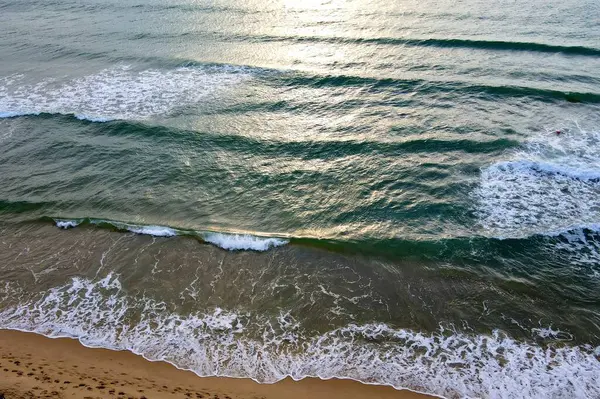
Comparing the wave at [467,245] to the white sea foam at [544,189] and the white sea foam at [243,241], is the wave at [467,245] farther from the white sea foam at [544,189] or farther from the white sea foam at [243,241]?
the white sea foam at [544,189]

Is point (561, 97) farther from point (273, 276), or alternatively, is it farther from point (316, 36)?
point (273, 276)

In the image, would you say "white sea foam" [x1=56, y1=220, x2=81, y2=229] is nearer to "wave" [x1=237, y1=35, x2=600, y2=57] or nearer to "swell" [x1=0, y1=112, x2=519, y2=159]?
"swell" [x1=0, y1=112, x2=519, y2=159]

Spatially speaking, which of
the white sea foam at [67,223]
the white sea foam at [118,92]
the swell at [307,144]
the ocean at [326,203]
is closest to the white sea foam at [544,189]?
the ocean at [326,203]

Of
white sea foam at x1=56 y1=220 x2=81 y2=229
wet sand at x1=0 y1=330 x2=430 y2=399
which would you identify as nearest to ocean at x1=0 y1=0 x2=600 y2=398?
white sea foam at x1=56 y1=220 x2=81 y2=229

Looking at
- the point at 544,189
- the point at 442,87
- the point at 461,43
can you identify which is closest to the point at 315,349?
the point at 544,189

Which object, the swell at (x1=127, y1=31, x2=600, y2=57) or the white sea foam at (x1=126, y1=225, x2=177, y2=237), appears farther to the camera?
the swell at (x1=127, y1=31, x2=600, y2=57)

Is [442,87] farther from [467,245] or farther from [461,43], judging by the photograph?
[467,245]

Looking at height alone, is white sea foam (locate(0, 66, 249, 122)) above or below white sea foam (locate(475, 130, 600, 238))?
below
